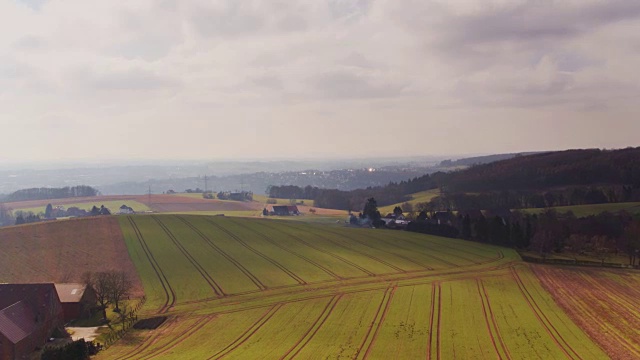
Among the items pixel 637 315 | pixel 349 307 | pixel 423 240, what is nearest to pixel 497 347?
pixel 349 307

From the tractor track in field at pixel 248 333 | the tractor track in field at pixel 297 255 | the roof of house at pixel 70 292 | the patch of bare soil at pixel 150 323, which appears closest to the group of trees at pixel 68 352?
the patch of bare soil at pixel 150 323

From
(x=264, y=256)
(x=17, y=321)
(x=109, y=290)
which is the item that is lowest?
(x=17, y=321)

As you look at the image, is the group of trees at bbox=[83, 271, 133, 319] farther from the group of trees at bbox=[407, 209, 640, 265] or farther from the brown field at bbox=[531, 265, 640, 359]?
the group of trees at bbox=[407, 209, 640, 265]

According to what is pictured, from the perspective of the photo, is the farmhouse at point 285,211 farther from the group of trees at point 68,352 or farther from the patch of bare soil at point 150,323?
the group of trees at point 68,352

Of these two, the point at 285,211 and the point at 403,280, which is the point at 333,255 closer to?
the point at 403,280

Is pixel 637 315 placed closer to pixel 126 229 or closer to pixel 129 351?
pixel 129 351

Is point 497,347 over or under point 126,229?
under

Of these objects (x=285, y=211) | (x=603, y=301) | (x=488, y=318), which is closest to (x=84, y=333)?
(x=488, y=318)
